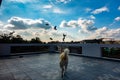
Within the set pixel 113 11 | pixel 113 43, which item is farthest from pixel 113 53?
pixel 113 11

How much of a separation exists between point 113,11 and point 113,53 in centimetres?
483

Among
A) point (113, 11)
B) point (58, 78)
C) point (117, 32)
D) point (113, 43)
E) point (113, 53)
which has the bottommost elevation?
point (58, 78)

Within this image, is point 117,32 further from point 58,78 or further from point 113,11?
point 58,78

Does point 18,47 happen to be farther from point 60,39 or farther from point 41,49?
point 60,39

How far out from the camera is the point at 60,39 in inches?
854

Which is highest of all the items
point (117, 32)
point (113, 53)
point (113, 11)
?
point (113, 11)

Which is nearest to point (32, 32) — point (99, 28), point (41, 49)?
point (41, 49)

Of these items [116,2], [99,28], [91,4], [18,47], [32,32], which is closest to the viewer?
[116,2]

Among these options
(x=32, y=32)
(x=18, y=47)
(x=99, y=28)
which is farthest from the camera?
(x=32, y=32)

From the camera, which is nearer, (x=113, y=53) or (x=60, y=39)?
(x=113, y=53)

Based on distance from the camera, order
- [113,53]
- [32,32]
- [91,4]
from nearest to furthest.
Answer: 1. [91,4]
2. [113,53]
3. [32,32]

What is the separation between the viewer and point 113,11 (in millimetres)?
13523

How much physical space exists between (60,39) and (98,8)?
33.3 feet

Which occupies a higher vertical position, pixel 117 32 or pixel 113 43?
pixel 117 32
